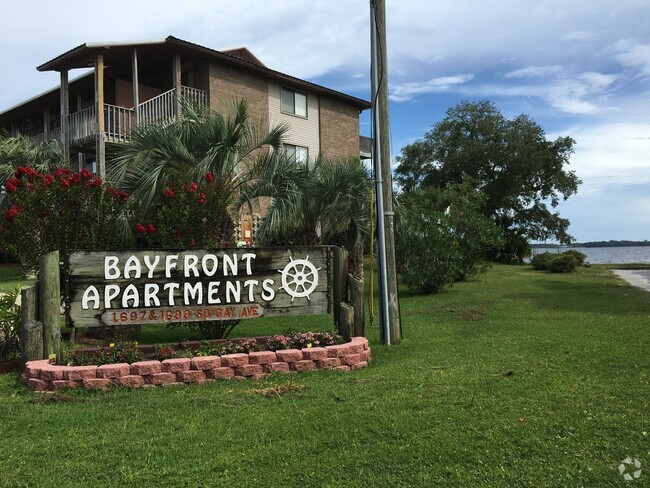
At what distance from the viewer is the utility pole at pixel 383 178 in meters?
7.48

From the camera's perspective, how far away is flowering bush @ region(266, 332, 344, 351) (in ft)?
20.7

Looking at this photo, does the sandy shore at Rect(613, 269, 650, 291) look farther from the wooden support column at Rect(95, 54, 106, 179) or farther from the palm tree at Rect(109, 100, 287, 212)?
the wooden support column at Rect(95, 54, 106, 179)

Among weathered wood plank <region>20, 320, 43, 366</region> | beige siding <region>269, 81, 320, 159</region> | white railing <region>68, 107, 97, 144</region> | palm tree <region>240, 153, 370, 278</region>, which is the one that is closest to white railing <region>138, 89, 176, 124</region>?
white railing <region>68, 107, 97, 144</region>

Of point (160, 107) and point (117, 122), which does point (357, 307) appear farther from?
point (117, 122)

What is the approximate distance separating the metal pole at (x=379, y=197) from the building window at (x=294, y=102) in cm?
1641

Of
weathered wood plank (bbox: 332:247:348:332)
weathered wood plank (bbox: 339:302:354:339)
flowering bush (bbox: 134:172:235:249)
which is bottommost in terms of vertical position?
weathered wood plank (bbox: 339:302:354:339)

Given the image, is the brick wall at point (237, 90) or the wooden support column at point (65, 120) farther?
the brick wall at point (237, 90)

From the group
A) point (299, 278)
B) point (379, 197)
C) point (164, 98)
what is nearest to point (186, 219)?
point (299, 278)

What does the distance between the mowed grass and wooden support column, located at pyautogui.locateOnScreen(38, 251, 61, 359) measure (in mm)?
545

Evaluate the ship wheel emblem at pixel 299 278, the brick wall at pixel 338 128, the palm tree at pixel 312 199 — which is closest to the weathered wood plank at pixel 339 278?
the ship wheel emblem at pixel 299 278

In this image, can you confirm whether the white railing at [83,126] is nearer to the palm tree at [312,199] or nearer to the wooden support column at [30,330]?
the palm tree at [312,199]

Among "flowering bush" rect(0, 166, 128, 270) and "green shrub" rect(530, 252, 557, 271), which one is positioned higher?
"flowering bush" rect(0, 166, 128, 270)

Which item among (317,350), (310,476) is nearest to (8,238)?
(317,350)

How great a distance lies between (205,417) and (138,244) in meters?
5.60
